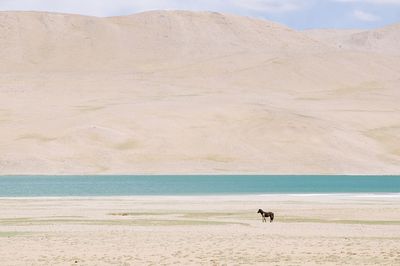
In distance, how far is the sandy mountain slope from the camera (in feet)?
317

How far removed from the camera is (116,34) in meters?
189

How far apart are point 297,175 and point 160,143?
18.6 m

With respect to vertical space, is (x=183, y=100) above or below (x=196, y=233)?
above

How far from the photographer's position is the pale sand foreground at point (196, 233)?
21.0 metres

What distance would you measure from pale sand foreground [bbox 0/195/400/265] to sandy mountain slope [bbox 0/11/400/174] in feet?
166

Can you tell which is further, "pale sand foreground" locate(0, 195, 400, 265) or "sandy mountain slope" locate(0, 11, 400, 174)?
"sandy mountain slope" locate(0, 11, 400, 174)

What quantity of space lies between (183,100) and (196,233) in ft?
339

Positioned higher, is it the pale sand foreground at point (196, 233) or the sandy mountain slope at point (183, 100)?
the sandy mountain slope at point (183, 100)

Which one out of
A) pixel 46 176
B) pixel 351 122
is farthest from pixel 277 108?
pixel 46 176

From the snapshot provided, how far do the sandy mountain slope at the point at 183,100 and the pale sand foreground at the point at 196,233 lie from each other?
50.6m

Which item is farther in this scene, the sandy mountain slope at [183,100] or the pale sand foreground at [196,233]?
the sandy mountain slope at [183,100]

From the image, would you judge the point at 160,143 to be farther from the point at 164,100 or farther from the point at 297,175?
the point at 164,100

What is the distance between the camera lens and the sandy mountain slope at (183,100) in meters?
96.8

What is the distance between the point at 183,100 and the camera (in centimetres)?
13012
